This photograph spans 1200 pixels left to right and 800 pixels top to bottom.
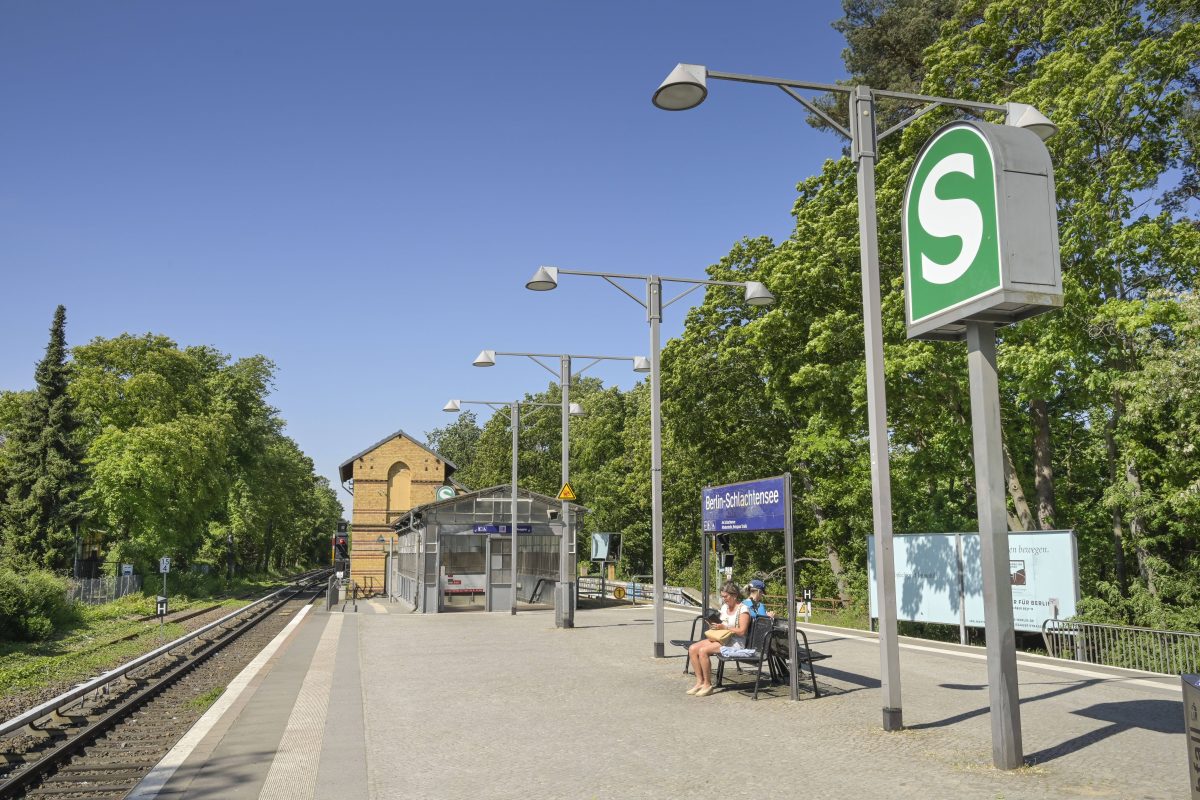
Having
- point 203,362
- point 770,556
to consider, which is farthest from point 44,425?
point 770,556

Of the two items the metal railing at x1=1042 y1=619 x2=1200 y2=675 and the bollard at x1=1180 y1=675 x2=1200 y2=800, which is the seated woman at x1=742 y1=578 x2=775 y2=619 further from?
the bollard at x1=1180 y1=675 x2=1200 y2=800

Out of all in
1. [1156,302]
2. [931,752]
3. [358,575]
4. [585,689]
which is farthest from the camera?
[358,575]

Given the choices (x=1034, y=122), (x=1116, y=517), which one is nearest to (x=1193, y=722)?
(x=1034, y=122)

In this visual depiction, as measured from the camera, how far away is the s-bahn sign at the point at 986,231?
23.0 feet

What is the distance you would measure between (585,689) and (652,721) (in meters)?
2.32

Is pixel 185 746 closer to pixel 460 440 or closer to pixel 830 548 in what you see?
pixel 830 548

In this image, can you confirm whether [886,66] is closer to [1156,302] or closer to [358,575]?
[1156,302]

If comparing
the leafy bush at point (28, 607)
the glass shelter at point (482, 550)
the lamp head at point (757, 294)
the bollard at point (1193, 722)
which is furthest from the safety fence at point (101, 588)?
the bollard at point (1193, 722)

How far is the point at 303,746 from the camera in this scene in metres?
7.91

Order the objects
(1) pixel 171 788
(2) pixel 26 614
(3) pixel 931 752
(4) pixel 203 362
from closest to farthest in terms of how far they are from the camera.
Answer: (1) pixel 171 788 < (3) pixel 931 752 < (2) pixel 26 614 < (4) pixel 203 362

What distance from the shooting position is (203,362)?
53.1 metres

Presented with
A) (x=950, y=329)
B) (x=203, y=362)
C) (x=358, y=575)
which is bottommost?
(x=358, y=575)

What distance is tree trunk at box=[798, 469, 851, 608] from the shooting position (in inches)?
1077

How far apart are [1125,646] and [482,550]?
81.7ft
